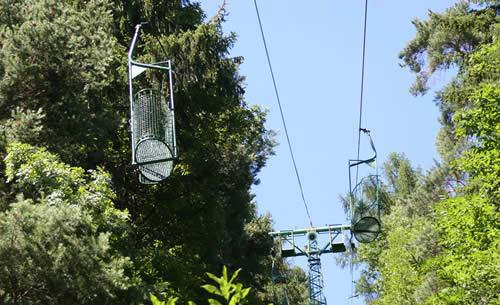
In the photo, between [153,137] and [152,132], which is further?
[152,132]

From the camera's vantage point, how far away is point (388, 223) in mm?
43719

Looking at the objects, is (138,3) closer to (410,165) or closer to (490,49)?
(490,49)

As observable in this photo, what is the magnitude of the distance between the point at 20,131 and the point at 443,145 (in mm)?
23987

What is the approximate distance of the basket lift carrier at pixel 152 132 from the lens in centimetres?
1115

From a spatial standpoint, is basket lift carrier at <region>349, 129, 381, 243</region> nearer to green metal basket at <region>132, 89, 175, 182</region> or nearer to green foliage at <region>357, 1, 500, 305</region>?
green foliage at <region>357, 1, 500, 305</region>

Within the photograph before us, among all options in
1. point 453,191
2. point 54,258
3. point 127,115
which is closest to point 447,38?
point 453,191

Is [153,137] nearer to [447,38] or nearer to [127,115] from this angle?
[127,115]

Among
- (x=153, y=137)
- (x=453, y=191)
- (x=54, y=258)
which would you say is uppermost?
(x=453, y=191)

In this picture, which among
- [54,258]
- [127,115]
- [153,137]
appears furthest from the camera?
[127,115]

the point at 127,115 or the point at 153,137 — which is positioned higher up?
the point at 127,115

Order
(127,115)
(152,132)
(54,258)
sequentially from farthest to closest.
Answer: (127,115) → (54,258) → (152,132)

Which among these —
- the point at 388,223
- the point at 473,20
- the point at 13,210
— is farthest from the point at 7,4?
the point at 388,223

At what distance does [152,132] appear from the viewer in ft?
38.4

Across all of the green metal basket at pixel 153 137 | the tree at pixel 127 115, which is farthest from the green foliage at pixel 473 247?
the green metal basket at pixel 153 137
